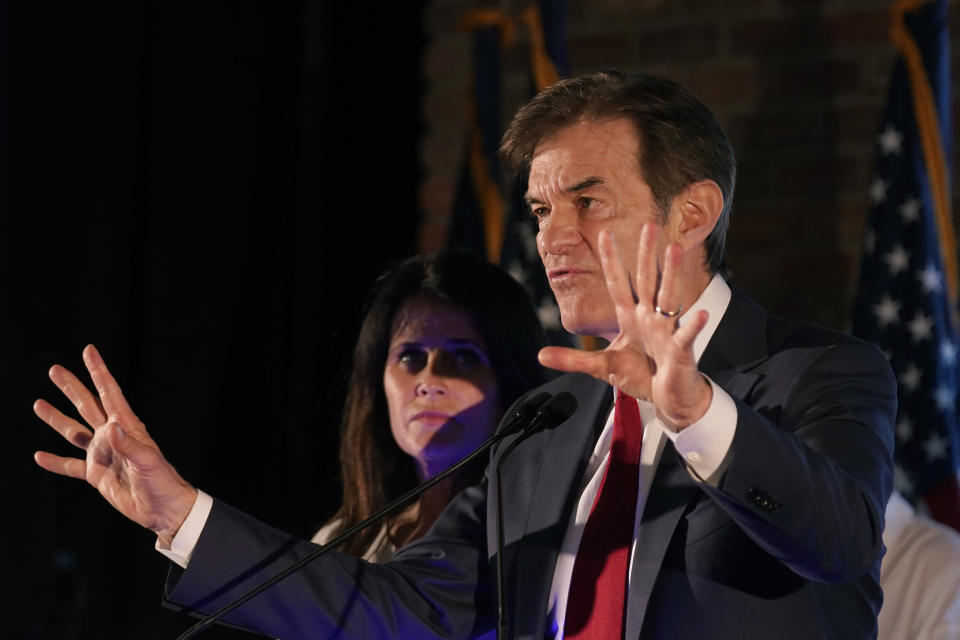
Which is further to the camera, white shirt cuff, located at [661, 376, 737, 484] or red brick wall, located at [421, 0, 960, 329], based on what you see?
red brick wall, located at [421, 0, 960, 329]

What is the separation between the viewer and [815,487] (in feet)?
4.31

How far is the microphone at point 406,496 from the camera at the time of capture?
1486 millimetres

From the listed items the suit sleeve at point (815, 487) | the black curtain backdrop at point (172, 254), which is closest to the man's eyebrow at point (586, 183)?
the suit sleeve at point (815, 487)

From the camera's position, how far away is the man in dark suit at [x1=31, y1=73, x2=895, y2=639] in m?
1.33

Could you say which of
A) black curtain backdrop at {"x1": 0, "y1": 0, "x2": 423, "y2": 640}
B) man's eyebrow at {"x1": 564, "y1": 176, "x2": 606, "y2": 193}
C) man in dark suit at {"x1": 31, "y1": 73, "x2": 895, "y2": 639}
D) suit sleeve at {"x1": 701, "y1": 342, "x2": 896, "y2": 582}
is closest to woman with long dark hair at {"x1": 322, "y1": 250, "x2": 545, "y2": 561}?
man in dark suit at {"x1": 31, "y1": 73, "x2": 895, "y2": 639}

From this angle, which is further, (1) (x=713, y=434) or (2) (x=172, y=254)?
(2) (x=172, y=254)

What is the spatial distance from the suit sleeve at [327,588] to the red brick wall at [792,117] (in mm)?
1870

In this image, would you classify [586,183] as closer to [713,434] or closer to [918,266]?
[713,434]

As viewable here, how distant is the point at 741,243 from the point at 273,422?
1.49 m

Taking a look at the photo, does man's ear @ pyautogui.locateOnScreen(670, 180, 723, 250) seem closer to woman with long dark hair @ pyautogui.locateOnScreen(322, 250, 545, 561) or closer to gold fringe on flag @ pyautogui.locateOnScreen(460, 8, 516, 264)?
woman with long dark hair @ pyautogui.locateOnScreen(322, 250, 545, 561)

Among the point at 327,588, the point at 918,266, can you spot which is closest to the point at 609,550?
the point at 327,588

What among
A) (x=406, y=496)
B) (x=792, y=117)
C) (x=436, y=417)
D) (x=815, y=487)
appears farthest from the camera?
(x=792, y=117)

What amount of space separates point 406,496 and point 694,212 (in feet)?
2.04

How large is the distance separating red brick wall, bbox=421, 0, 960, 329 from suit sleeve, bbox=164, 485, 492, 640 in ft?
6.14
